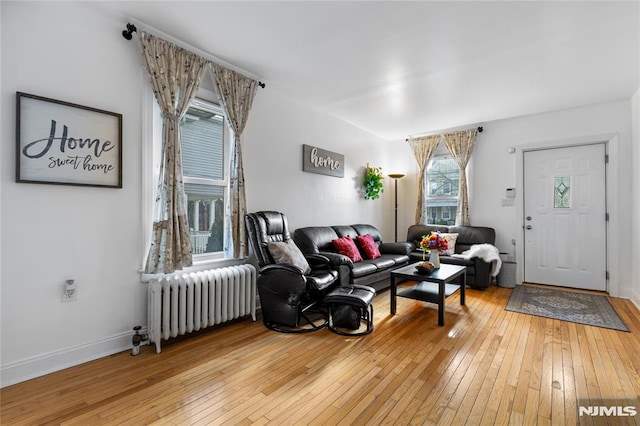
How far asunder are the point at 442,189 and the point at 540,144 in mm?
1673

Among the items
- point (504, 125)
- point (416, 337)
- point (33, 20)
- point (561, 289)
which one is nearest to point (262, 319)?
point (416, 337)

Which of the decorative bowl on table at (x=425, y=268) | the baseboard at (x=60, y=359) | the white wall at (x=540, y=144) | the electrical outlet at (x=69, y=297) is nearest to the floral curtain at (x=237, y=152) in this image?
the baseboard at (x=60, y=359)

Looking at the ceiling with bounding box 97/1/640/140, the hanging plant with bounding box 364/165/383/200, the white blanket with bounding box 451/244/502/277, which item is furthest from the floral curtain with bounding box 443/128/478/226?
the hanging plant with bounding box 364/165/383/200

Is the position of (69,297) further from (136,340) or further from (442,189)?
(442,189)

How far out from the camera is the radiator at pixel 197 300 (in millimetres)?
2512

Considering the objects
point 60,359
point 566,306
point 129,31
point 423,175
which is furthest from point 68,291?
point 423,175

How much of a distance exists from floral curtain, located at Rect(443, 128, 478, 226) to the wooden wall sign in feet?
7.18

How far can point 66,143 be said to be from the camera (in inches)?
87.2

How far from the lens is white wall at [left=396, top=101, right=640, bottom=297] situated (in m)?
4.15

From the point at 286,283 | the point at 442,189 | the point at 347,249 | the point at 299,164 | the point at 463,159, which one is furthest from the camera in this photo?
the point at 442,189

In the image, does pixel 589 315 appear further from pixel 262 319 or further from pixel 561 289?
pixel 262 319

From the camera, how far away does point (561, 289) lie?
4.54 metres

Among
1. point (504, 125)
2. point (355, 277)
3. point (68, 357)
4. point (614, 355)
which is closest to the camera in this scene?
point (68, 357)

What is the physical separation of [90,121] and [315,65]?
2.14m
